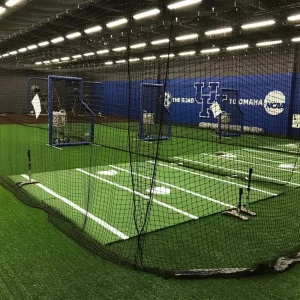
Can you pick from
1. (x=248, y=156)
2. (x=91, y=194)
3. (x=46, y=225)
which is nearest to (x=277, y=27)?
(x=248, y=156)

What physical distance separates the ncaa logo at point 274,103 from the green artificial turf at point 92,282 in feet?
39.2

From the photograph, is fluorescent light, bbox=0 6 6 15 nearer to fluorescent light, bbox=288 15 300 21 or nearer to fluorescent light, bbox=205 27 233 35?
fluorescent light, bbox=205 27 233 35

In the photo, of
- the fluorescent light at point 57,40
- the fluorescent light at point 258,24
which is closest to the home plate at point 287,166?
the fluorescent light at point 258,24

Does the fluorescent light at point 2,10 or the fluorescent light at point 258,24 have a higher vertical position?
the fluorescent light at point 258,24

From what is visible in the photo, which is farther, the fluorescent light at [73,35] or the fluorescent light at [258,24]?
the fluorescent light at [73,35]

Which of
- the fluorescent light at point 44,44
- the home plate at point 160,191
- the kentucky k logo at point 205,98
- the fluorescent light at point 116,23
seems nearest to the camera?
the home plate at point 160,191

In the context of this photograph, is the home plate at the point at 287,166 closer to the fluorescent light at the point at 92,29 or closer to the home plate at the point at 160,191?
the home plate at the point at 160,191

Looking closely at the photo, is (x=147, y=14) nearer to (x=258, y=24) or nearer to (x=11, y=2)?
(x=11, y=2)

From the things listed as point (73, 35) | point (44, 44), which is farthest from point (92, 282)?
point (44, 44)

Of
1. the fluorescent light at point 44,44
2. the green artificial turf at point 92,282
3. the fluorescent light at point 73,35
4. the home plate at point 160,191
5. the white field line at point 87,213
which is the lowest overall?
the green artificial turf at point 92,282

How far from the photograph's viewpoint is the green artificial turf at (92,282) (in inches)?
103

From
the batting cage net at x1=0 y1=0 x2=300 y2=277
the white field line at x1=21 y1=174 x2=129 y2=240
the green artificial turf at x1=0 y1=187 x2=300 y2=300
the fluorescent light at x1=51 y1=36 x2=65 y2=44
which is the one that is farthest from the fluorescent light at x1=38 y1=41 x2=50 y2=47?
the green artificial turf at x1=0 y1=187 x2=300 y2=300

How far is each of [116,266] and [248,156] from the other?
279 inches

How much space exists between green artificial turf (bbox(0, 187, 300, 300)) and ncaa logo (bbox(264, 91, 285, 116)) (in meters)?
12.0
